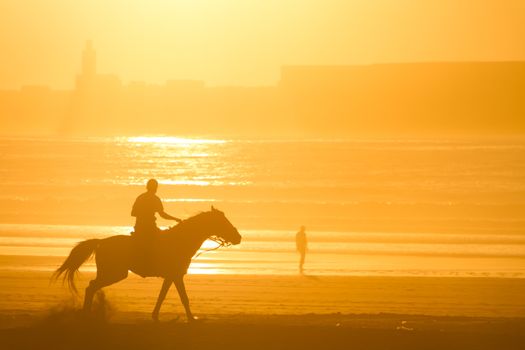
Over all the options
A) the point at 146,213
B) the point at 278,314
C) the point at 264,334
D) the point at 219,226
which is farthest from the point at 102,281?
the point at 278,314

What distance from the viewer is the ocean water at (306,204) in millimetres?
25734

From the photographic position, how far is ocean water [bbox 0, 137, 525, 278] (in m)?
25.7

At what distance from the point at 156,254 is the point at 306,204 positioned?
4221 cm

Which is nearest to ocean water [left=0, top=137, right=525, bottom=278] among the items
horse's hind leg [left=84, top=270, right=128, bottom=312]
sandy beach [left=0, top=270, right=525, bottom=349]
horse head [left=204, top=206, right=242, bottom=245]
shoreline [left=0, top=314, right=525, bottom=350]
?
sandy beach [left=0, top=270, right=525, bottom=349]

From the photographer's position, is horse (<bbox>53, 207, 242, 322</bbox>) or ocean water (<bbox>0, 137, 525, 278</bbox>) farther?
ocean water (<bbox>0, 137, 525, 278</bbox>)

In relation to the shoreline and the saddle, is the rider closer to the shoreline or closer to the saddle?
the saddle

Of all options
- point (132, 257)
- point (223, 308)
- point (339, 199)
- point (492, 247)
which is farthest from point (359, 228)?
point (132, 257)

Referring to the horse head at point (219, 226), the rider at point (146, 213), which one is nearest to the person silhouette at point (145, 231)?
the rider at point (146, 213)

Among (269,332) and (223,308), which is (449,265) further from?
(269,332)

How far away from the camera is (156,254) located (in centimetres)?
1197

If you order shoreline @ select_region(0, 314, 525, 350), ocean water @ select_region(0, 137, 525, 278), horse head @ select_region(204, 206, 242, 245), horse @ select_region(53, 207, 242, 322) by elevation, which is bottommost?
shoreline @ select_region(0, 314, 525, 350)

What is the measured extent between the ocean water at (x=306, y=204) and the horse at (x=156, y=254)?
9357mm

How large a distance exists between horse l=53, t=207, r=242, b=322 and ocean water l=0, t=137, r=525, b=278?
30.7ft

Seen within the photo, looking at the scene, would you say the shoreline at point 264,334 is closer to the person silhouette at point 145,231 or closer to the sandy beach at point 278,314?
the sandy beach at point 278,314
